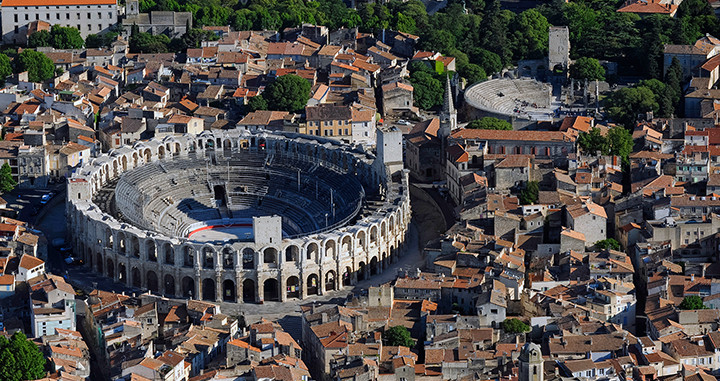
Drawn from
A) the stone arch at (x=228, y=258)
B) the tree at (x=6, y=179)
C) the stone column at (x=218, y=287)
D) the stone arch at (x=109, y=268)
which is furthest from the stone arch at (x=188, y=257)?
the tree at (x=6, y=179)

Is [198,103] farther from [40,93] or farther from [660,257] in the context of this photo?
→ [660,257]

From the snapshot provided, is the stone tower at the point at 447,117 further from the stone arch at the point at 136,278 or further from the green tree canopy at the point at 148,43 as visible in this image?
the green tree canopy at the point at 148,43

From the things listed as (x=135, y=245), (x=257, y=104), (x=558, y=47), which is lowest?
(x=135, y=245)

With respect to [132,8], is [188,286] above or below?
below

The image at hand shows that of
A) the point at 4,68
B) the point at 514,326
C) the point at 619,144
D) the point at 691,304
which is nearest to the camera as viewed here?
the point at 514,326

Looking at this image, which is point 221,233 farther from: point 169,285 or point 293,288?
point 293,288

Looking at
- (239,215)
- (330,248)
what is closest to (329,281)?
(330,248)

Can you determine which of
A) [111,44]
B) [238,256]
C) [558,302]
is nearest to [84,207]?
[238,256]

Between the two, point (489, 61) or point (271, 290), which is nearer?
point (271, 290)
